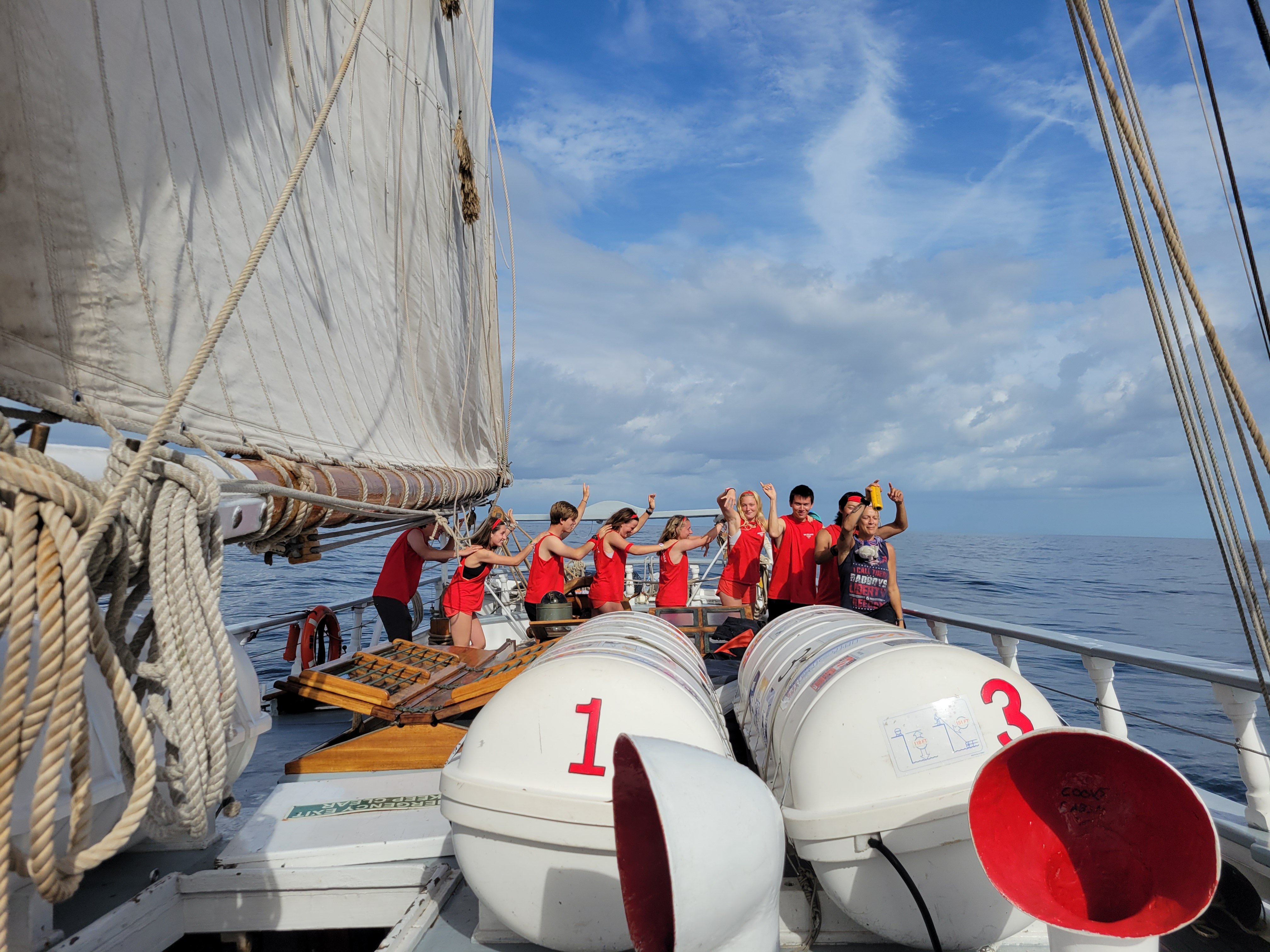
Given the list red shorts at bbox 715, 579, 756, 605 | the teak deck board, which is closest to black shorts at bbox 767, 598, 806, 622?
red shorts at bbox 715, 579, 756, 605

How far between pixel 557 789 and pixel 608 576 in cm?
427

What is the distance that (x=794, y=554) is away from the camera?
249 inches

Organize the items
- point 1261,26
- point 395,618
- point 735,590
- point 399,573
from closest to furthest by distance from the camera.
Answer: point 1261,26 → point 395,618 → point 399,573 → point 735,590

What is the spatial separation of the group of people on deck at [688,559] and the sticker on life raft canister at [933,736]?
9.79 feet

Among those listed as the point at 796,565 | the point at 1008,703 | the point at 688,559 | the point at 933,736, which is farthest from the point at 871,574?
the point at 933,736

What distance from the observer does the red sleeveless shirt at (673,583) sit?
7.03 m

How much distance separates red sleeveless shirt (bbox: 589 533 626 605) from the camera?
645cm

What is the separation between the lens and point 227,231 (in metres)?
3.84

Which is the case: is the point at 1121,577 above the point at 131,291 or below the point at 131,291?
below

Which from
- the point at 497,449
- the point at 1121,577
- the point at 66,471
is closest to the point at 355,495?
the point at 66,471

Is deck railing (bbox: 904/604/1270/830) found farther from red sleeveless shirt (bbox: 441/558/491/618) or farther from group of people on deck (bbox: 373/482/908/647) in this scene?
red sleeveless shirt (bbox: 441/558/491/618)

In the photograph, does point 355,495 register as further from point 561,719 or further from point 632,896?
point 632,896

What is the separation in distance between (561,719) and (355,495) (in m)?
2.65

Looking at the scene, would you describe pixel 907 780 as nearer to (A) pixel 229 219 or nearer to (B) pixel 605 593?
(A) pixel 229 219
